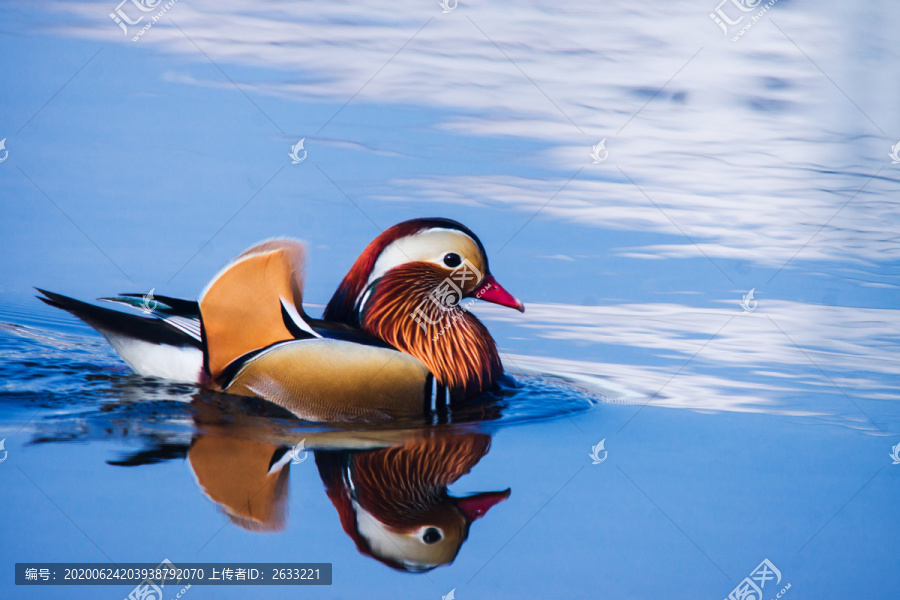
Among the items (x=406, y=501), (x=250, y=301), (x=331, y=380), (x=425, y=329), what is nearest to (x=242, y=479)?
(x=406, y=501)

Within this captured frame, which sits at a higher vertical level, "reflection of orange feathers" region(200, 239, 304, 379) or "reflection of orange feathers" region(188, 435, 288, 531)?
"reflection of orange feathers" region(200, 239, 304, 379)

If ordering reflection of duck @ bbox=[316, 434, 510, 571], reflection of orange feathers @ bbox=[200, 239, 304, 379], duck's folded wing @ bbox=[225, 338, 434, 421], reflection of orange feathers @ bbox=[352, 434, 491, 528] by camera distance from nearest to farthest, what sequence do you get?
reflection of duck @ bbox=[316, 434, 510, 571]
reflection of orange feathers @ bbox=[352, 434, 491, 528]
duck's folded wing @ bbox=[225, 338, 434, 421]
reflection of orange feathers @ bbox=[200, 239, 304, 379]

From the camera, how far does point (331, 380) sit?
3.04 meters

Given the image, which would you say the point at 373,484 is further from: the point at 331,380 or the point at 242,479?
the point at 331,380

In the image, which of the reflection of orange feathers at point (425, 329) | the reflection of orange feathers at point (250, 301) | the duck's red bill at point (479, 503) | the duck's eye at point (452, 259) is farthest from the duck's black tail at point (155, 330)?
the duck's red bill at point (479, 503)

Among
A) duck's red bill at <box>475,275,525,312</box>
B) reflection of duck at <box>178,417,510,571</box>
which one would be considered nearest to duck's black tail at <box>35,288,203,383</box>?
reflection of duck at <box>178,417,510,571</box>

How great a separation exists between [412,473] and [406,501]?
0.18 m

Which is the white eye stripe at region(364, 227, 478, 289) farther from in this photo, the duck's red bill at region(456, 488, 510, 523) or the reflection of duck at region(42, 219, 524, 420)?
the duck's red bill at region(456, 488, 510, 523)

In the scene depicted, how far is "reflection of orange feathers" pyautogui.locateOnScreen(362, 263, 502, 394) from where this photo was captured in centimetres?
347

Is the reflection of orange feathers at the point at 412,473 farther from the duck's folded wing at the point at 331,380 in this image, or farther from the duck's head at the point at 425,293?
the duck's head at the point at 425,293

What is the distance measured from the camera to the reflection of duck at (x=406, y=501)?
7.62 ft

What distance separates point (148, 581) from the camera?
2225 mm

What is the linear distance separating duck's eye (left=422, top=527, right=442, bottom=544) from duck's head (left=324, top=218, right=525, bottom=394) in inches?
42.0

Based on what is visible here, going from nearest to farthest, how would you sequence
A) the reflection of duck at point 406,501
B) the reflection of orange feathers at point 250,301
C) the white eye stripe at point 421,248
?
the reflection of duck at point 406,501, the reflection of orange feathers at point 250,301, the white eye stripe at point 421,248
